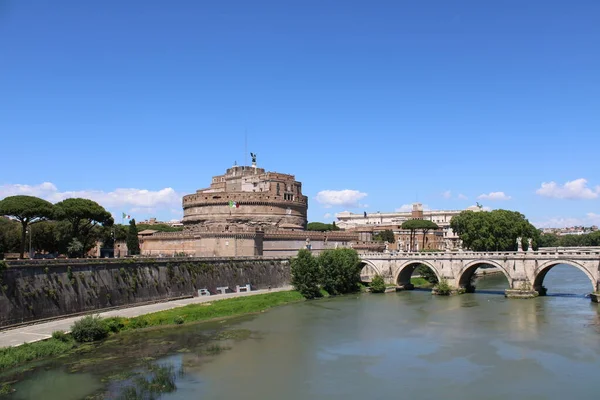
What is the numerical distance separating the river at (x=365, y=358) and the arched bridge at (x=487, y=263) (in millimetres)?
3812

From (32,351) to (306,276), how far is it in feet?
74.0

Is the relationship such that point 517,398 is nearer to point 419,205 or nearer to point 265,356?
point 265,356

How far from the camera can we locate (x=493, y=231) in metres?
54.5

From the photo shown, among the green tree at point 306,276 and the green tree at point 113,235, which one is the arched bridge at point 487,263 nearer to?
the green tree at point 306,276

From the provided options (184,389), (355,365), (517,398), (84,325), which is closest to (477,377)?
(517,398)

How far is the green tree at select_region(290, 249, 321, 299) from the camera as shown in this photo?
133 ft

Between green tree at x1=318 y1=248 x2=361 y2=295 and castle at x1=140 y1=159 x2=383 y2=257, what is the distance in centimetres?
733

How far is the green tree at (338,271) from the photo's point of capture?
4259 centimetres

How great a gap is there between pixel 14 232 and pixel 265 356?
103 ft

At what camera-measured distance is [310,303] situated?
3822cm

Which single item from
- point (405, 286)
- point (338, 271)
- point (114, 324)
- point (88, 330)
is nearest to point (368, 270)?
point (405, 286)

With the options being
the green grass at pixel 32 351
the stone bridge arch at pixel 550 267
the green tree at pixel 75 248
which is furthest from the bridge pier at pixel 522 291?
the green tree at pixel 75 248

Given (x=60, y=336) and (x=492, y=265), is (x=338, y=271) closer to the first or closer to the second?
(x=492, y=265)

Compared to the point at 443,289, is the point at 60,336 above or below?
below
